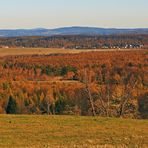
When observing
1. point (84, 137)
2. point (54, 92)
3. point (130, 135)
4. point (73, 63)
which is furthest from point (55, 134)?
point (73, 63)

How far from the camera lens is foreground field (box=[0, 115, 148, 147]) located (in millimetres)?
15547

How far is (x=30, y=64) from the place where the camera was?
333 ft

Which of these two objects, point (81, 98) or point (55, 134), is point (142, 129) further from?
point (81, 98)

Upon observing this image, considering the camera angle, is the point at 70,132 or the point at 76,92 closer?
the point at 70,132

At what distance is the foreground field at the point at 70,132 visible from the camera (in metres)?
15.5

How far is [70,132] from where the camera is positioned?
18.3 metres

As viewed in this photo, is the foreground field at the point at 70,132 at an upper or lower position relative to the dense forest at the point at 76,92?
upper

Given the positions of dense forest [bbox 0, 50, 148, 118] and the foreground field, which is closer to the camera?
the foreground field

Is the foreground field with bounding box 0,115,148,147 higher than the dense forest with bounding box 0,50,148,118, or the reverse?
the foreground field with bounding box 0,115,148,147

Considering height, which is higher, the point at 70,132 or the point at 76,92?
the point at 70,132

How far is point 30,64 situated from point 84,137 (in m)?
85.3

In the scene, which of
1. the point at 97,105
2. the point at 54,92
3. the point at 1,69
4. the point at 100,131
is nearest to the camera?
the point at 100,131

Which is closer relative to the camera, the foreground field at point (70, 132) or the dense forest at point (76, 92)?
the foreground field at point (70, 132)

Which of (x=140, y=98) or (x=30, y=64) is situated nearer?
(x=140, y=98)
